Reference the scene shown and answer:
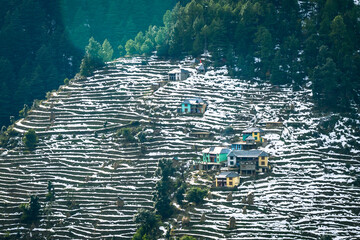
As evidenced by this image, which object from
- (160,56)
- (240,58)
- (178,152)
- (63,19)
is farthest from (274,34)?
(63,19)

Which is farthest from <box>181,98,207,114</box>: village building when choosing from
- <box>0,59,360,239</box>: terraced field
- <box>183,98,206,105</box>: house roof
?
<box>0,59,360,239</box>: terraced field

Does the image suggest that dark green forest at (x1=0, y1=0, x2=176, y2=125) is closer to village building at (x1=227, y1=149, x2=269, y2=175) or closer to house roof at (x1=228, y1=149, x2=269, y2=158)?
house roof at (x1=228, y1=149, x2=269, y2=158)

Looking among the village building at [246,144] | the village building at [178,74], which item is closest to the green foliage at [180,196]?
the village building at [246,144]

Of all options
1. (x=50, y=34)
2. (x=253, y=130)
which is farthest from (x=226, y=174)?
(x=50, y=34)

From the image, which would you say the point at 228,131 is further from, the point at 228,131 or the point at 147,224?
the point at 147,224

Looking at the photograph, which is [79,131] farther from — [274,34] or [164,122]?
[274,34]
